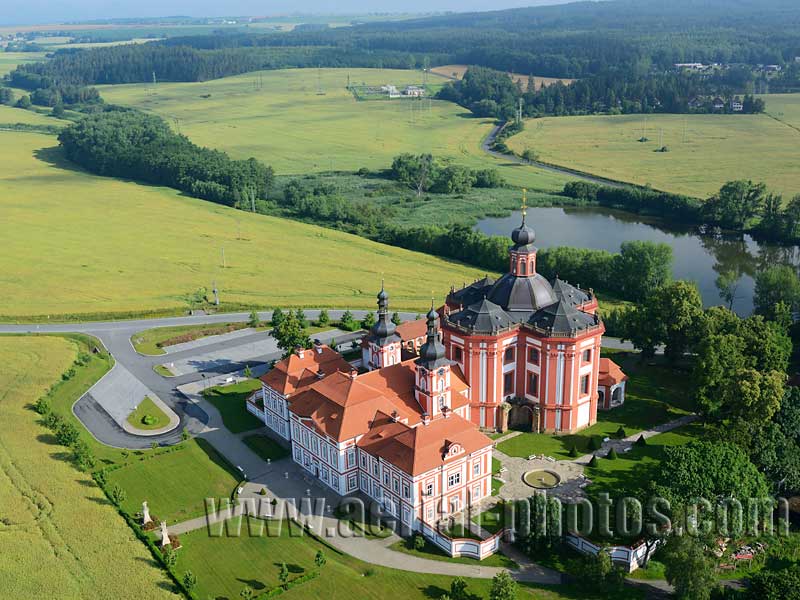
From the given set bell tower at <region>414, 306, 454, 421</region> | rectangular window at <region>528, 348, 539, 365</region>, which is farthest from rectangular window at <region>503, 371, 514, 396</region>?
bell tower at <region>414, 306, 454, 421</region>

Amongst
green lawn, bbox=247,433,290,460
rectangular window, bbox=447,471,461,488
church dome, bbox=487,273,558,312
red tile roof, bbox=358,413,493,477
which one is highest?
church dome, bbox=487,273,558,312

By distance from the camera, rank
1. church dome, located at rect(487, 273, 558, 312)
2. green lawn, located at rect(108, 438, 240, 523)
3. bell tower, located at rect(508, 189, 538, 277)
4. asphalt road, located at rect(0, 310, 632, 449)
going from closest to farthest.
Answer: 1. green lawn, located at rect(108, 438, 240, 523)
2. bell tower, located at rect(508, 189, 538, 277)
3. church dome, located at rect(487, 273, 558, 312)
4. asphalt road, located at rect(0, 310, 632, 449)

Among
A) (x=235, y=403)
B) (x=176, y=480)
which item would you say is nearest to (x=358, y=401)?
(x=176, y=480)

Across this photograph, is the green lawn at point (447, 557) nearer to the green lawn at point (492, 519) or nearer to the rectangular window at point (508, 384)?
the green lawn at point (492, 519)

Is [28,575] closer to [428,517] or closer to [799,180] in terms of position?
[428,517]

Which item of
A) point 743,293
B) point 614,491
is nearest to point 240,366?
point 614,491

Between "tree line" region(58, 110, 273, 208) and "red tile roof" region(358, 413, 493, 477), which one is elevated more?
"tree line" region(58, 110, 273, 208)

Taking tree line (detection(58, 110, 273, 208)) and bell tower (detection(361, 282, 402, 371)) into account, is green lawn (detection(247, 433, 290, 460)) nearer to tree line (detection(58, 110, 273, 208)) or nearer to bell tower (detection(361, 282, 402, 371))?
bell tower (detection(361, 282, 402, 371))
